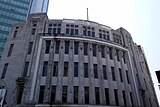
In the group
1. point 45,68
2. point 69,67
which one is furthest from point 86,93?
point 45,68

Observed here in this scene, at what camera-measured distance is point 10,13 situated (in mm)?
64875

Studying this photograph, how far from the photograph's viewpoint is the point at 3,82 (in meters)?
24.6

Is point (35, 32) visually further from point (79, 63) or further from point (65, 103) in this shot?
point (65, 103)

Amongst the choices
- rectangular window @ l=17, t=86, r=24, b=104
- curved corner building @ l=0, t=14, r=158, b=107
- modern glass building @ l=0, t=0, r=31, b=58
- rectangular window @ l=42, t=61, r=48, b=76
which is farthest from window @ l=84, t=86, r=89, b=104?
modern glass building @ l=0, t=0, r=31, b=58

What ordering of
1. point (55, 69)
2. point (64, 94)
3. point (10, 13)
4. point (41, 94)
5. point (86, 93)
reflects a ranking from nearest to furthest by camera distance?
1. point (41, 94)
2. point (64, 94)
3. point (86, 93)
4. point (55, 69)
5. point (10, 13)

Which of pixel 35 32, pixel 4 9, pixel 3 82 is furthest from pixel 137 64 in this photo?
pixel 4 9

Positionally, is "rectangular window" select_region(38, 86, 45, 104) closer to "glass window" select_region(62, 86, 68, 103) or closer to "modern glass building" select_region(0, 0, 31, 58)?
"glass window" select_region(62, 86, 68, 103)

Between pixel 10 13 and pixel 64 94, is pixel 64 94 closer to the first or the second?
pixel 64 94

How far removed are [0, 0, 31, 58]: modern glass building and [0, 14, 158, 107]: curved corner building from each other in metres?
33.4

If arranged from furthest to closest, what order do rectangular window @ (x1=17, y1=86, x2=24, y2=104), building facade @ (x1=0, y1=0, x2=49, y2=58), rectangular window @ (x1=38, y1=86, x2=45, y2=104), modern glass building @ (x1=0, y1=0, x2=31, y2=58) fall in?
modern glass building @ (x1=0, y1=0, x2=31, y2=58) < building facade @ (x1=0, y1=0, x2=49, y2=58) < rectangular window @ (x1=17, y1=86, x2=24, y2=104) < rectangular window @ (x1=38, y1=86, x2=45, y2=104)

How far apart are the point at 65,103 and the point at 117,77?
410 inches

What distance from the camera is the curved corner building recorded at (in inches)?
916

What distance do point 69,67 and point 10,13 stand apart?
52.1m

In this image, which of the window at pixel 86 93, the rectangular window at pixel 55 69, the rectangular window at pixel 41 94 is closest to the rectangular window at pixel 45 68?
the rectangular window at pixel 55 69
